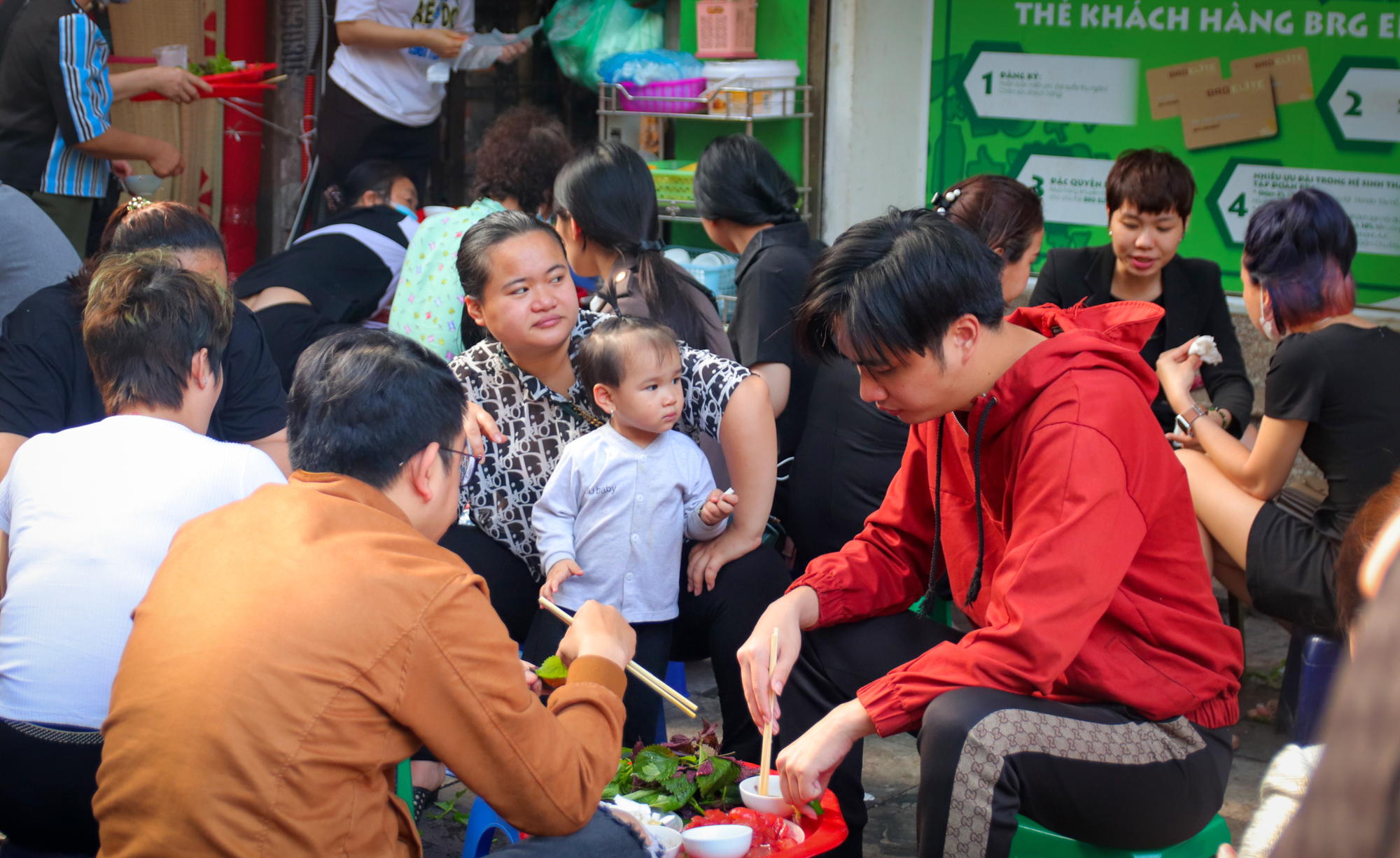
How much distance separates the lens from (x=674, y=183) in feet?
16.7

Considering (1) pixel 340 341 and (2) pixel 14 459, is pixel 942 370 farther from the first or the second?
(2) pixel 14 459

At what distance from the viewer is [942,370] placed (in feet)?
6.31

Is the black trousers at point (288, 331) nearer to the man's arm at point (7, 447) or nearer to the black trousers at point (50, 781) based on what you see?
the man's arm at point (7, 447)

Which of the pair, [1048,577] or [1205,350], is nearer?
[1048,577]

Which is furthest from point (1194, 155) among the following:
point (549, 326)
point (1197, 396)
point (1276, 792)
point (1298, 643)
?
point (1276, 792)

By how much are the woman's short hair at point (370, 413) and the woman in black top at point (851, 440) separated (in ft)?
4.44

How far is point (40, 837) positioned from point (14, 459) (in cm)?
63

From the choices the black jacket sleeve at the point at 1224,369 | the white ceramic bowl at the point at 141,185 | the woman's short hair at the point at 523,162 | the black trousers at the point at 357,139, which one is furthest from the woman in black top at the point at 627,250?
the black trousers at the point at 357,139

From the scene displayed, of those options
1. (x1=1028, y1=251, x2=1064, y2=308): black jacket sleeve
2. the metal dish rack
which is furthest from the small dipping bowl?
Answer: the metal dish rack

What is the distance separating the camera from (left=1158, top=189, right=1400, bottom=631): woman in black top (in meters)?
2.78

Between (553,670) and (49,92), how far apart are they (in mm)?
3139

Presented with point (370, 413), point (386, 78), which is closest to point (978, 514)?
point (370, 413)

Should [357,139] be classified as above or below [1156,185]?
above

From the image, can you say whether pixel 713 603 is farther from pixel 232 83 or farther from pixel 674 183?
pixel 232 83
